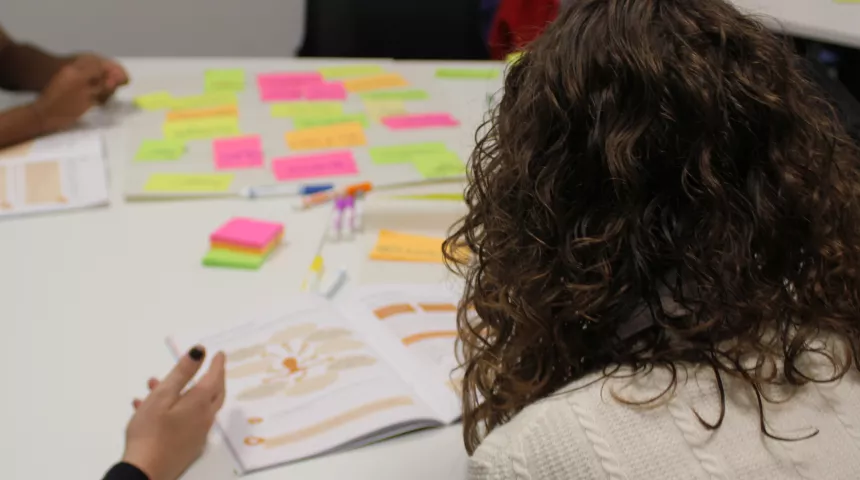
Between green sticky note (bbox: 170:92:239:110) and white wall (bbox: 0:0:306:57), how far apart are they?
97 centimetres

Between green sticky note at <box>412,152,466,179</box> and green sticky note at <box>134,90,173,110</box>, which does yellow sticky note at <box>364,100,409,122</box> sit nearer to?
green sticky note at <box>412,152,466,179</box>

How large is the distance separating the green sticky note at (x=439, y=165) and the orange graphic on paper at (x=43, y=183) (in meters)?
0.57

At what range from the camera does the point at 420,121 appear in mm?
1509

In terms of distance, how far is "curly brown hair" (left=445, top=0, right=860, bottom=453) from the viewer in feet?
1.83

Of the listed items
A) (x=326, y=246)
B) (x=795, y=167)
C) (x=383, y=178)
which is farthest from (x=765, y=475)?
(x=383, y=178)

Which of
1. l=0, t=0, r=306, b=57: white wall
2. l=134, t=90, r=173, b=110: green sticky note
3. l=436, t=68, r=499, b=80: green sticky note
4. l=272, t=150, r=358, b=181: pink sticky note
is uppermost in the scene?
l=436, t=68, r=499, b=80: green sticky note

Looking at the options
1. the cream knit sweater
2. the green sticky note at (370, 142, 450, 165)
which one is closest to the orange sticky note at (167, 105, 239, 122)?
the green sticky note at (370, 142, 450, 165)

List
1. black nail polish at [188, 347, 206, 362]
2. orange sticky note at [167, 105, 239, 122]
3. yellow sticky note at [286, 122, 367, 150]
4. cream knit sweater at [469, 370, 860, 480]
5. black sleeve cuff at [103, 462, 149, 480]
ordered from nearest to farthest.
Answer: cream knit sweater at [469, 370, 860, 480]
black sleeve cuff at [103, 462, 149, 480]
black nail polish at [188, 347, 206, 362]
yellow sticky note at [286, 122, 367, 150]
orange sticky note at [167, 105, 239, 122]

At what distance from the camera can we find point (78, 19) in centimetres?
251

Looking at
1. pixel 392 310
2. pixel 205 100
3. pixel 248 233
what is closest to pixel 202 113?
pixel 205 100

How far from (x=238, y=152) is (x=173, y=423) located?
0.73 meters

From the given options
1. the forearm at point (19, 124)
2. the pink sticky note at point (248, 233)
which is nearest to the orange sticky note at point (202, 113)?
the forearm at point (19, 124)

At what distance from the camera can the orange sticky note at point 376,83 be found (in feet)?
5.50

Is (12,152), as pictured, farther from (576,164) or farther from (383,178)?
(576,164)
